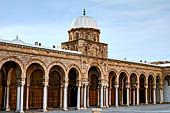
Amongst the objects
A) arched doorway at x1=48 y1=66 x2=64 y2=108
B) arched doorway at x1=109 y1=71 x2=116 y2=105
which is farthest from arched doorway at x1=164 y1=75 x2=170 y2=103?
arched doorway at x1=48 y1=66 x2=64 y2=108

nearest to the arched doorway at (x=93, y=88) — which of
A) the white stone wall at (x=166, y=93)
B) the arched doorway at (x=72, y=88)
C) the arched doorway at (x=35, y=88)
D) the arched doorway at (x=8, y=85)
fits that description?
the arched doorway at (x=72, y=88)

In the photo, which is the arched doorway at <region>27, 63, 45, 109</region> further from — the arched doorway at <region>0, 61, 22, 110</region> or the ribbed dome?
the ribbed dome

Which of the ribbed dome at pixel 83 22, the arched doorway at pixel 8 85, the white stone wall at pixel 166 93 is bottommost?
the white stone wall at pixel 166 93

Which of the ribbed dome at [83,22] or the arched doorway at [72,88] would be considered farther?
the ribbed dome at [83,22]

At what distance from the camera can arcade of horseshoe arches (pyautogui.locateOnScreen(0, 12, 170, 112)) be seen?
20.7 meters

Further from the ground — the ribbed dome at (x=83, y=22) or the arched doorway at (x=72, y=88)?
the ribbed dome at (x=83, y=22)

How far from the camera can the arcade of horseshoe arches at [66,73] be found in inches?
814

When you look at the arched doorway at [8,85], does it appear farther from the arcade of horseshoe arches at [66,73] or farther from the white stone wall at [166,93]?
the white stone wall at [166,93]

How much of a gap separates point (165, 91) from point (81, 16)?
672 inches

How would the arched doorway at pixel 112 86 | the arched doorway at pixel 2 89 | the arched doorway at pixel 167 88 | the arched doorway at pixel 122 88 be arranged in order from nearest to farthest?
the arched doorway at pixel 2 89 < the arched doorway at pixel 112 86 < the arched doorway at pixel 122 88 < the arched doorway at pixel 167 88

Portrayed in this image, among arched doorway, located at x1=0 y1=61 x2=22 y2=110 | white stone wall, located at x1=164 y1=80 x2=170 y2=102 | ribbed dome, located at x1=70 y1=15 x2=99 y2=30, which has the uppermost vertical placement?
ribbed dome, located at x1=70 y1=15 x2=99 y2=30

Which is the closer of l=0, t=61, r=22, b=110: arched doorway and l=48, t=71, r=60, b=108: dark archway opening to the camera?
l=0, t=61, r=22, b=110: arched doorway

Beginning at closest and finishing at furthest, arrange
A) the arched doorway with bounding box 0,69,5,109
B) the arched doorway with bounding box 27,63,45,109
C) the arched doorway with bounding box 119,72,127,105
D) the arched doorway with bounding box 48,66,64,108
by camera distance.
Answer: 1. the arched doorway with bounding box 0,69,5,109
2. the arched doorway with bounding box 27,63,45,109
3. the arched doorway with bounding box 48,66,64,108
4. the arched doorway with bounding box 119,72,127,105

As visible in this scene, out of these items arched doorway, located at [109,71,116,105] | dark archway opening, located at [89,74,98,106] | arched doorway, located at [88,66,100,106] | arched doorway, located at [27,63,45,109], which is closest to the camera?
arched doorway, located at [27,63,45,109]
